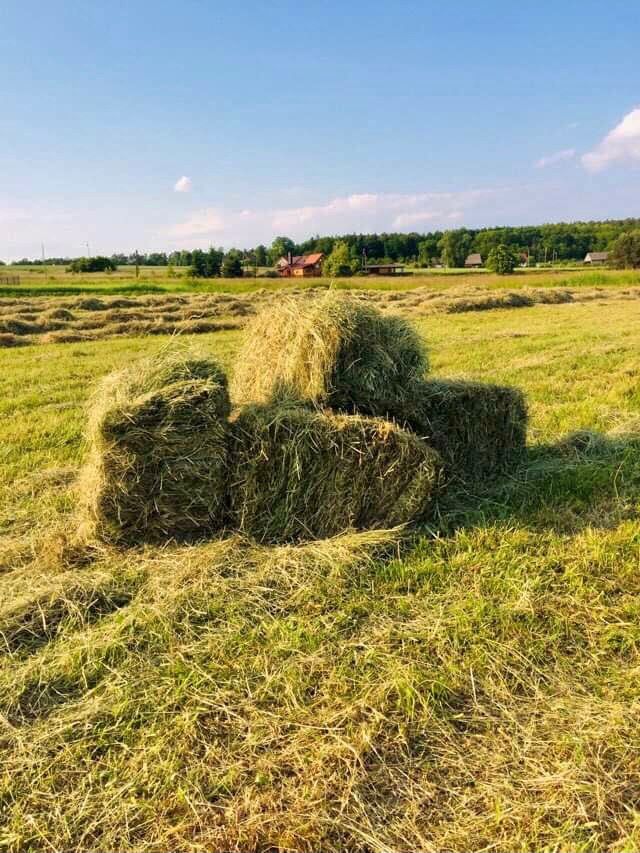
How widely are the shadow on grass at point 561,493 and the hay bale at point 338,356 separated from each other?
103cm

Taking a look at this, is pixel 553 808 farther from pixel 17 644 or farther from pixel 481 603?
pixel 17 644

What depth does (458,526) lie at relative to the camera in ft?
14.4

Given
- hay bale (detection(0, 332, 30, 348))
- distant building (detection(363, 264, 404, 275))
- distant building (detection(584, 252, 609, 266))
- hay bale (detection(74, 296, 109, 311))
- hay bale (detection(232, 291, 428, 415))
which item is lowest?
hay bale (detection(0, 332, 30, 348))

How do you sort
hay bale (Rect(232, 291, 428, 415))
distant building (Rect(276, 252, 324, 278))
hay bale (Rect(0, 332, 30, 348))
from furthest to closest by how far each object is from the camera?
distant building (Rect(276, 252, 324, 278))
hay bale (Rect(0, 332, 30, 348))
hay bale (Rect(232, 291, 428, 415))

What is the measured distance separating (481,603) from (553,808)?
1.25m

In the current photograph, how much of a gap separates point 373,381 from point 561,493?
175 centimetres

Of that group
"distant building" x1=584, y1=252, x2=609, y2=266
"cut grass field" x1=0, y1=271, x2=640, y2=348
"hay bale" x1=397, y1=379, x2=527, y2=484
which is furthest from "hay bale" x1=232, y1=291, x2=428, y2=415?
"distant building" x1=584, y1=252, x2=609, y2=266

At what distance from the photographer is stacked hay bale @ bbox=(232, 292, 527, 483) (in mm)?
4781

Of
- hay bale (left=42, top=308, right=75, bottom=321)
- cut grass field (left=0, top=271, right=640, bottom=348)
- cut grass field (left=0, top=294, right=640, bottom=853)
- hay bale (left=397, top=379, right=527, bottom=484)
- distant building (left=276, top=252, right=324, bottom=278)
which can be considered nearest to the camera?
cut grass field (left=0, top=294, right=640, bottom=853)

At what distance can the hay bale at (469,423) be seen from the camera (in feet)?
16.9

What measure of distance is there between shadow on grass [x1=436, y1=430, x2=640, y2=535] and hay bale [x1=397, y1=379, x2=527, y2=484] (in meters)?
0.21

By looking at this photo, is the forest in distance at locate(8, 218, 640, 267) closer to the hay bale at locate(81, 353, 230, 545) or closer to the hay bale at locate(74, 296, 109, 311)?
the hay bale at locate(74, 296, 109, 311)

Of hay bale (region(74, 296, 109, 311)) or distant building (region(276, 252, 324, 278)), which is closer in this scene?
hay bale (region(74, 296, 109, 311))

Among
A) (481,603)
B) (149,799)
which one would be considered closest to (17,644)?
(149,799)
